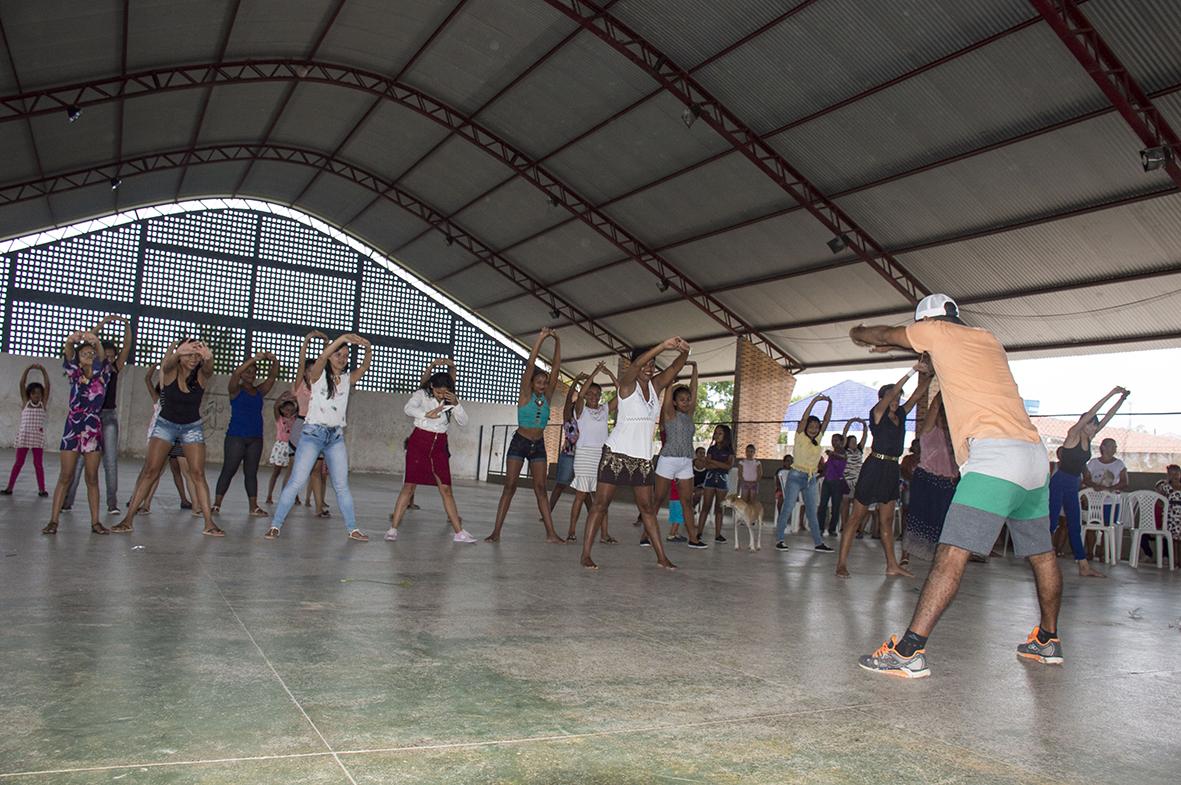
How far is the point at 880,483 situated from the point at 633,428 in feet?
7.30

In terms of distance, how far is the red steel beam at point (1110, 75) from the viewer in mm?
12453

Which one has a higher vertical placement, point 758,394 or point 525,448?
point 758,394

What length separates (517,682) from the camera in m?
3.19

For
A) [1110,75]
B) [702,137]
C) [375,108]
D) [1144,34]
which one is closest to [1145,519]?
[1110,75]

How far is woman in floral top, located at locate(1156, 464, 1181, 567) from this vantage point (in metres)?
11.0

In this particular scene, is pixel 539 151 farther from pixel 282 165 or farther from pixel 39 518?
pixel 39 518

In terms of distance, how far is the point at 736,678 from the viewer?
3.47 meters

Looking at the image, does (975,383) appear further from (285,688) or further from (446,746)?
(285,688)

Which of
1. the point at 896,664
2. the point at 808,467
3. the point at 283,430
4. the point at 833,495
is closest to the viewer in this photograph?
the point at 896,664

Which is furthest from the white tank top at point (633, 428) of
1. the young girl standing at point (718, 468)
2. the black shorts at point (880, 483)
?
the young girl standing at point (718, 468)

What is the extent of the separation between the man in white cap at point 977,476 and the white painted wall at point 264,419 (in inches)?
1037

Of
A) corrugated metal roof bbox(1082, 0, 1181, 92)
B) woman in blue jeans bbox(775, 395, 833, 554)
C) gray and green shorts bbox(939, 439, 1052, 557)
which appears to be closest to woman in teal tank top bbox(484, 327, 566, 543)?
woman in blue jeans bbox(775, 395, 833, 554)

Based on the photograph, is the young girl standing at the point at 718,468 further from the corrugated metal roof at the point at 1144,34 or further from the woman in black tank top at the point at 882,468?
the corrugated metal roof at the point at 1144,34

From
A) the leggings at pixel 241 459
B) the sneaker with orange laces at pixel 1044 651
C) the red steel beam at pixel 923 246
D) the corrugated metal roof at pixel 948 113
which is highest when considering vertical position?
the corrugated metal roof at pixel 948 113
